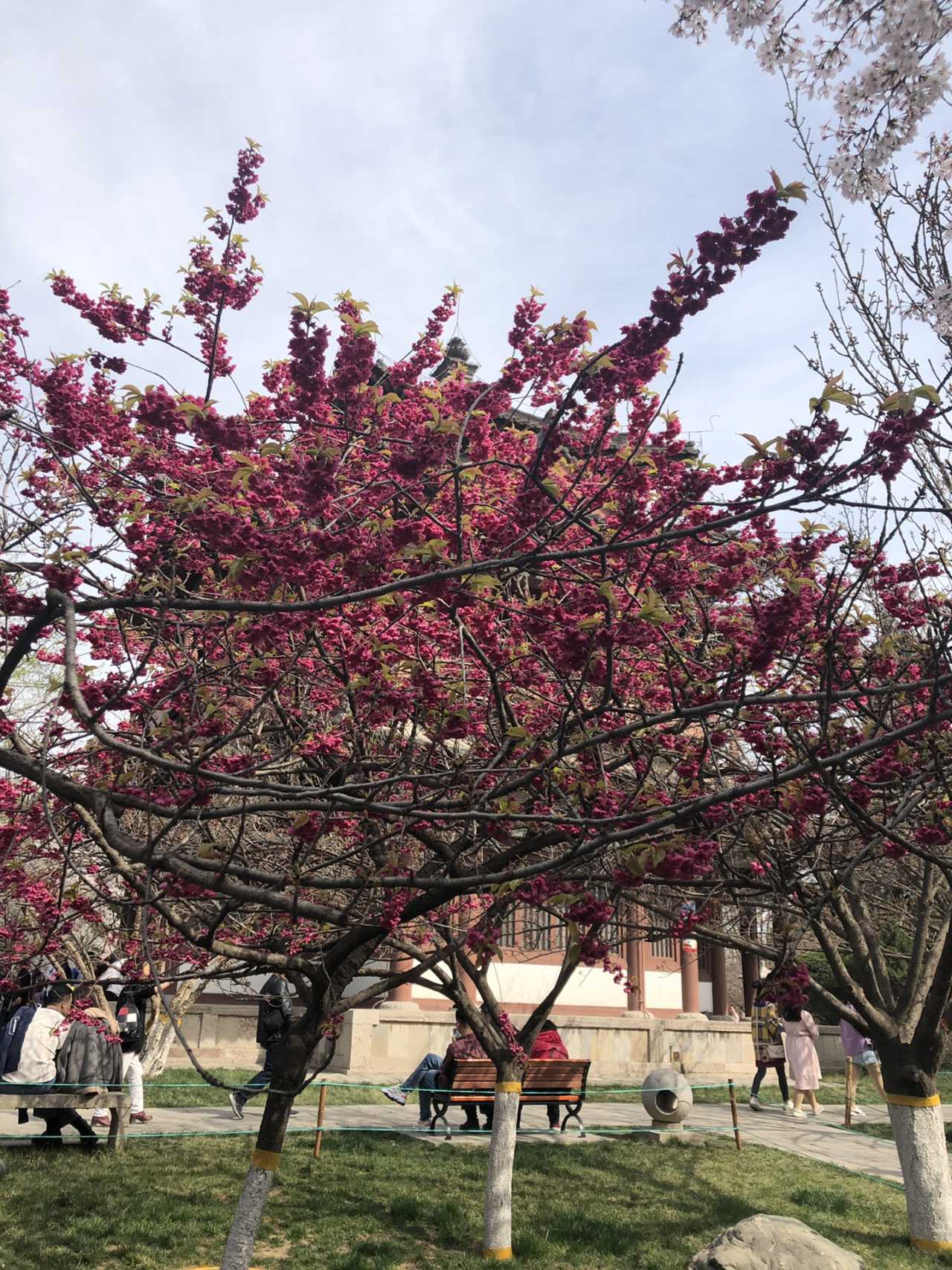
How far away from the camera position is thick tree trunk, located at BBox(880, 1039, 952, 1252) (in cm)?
810

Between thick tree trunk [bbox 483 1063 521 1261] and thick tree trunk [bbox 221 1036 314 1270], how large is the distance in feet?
7.56

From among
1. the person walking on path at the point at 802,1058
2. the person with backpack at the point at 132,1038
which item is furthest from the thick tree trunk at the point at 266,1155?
the person walking on path at the point at 802,1058

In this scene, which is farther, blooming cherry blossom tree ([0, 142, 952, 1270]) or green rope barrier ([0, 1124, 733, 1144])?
green rope barrier ([0, 1124, 733, 1144])

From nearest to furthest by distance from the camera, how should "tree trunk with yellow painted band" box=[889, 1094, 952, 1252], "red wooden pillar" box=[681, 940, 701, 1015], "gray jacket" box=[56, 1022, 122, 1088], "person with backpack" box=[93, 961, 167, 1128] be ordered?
1. "tree trunk with yellow painted band" box=[889, 1094, 952, 1252]
2. "gray jacket" box=[56, 1022, 122, 1088]
3. "person with backpack" box=[93, 961, 167, 1128]
4. "red wooden pillar" box=[681, 940, 701, 1015]

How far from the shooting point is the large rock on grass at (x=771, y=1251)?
22.0 ft

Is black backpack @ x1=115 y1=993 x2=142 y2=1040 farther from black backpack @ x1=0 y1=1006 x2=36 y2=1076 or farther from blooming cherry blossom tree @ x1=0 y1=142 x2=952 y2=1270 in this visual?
blooming cherry blossom tree @ x1=0 y1=142 x2=952 y2=1270

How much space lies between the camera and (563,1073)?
11727 mm

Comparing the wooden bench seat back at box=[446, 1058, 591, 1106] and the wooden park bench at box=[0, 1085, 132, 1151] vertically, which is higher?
the wooden bench seat back at box=[446, 1058, 591, 1106]

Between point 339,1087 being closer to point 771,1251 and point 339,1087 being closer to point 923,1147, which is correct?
point 923,1147

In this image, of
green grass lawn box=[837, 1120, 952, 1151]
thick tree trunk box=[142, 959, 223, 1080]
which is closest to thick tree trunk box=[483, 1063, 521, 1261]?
thick tree trunk box=[142, 959, 223, 1080]

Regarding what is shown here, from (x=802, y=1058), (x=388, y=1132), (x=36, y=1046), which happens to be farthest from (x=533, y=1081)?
(x=36, y=1046)

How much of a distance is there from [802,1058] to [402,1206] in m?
8.30

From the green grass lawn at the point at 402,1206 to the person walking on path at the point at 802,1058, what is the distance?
10.5 ft

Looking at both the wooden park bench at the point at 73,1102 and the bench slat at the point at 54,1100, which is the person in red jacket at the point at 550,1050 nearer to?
the wooden park bench at the point at 73,1102
